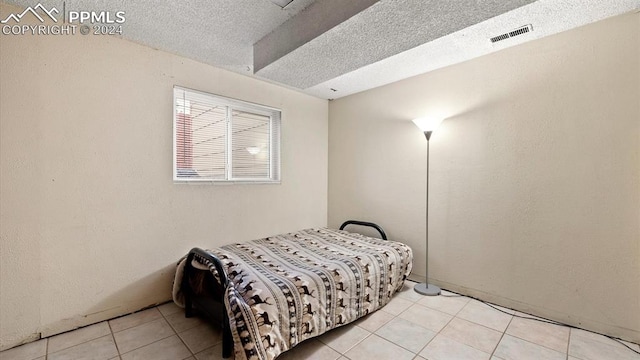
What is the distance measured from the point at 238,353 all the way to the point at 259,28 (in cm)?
235

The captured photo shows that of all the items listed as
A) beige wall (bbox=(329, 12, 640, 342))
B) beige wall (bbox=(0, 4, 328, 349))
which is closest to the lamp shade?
beige wall (bbox=(329, 12, 640, 342))

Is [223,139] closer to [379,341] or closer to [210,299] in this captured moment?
[210,299]

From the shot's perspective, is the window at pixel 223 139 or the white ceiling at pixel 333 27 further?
the window at pixel 223 139

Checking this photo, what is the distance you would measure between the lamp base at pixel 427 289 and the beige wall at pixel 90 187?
7.01 feet

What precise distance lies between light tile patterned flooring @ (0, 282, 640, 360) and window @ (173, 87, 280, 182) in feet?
4.36

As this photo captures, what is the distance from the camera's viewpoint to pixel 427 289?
9.09 ft

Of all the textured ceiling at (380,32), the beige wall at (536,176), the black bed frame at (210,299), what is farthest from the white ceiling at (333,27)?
the black bed frame at (210,299)

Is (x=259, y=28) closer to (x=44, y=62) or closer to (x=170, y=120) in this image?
(x=170, y=120)

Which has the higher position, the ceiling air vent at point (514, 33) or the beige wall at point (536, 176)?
the ceiling air vent at point (514, 33)

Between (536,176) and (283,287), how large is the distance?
2313 mm

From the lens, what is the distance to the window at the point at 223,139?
266 centimetres

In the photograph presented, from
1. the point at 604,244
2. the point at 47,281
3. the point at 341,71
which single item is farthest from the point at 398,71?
the point at 47,281

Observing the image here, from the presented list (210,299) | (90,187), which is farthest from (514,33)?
(90,187)

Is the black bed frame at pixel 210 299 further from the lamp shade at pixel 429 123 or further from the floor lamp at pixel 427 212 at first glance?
the lamp shade at pixel 429 123
